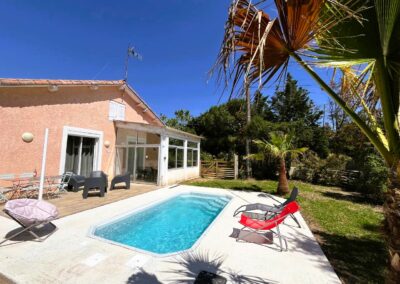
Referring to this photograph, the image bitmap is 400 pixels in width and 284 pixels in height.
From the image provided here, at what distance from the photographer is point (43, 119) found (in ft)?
35.4

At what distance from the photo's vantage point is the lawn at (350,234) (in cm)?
490

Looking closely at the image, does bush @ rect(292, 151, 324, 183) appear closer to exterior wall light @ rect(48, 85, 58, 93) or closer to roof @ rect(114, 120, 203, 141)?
roof @ rect(114, 120, 203, 141)

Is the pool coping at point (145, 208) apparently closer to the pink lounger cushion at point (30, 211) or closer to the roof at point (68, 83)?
the pink lounger cushion at point (30, 211)

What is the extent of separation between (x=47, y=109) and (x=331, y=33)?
41.6 feet

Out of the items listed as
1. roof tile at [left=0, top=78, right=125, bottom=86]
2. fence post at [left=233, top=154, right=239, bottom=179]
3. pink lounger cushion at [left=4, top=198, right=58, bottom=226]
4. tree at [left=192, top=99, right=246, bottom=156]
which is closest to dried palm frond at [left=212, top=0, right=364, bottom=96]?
pink lounger cushion at [left=4, top=198, right=58, bottom=226]

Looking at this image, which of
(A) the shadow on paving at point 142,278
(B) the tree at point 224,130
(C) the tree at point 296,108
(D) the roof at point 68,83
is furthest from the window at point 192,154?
(C) the tree at point 296,108

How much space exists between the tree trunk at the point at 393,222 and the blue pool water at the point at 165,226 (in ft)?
16.3

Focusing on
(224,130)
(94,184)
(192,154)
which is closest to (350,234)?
(94,184)

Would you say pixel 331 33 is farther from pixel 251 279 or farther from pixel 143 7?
→ pixel 143 7

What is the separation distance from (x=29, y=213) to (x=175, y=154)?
11981 mm

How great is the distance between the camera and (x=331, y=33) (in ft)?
7.70

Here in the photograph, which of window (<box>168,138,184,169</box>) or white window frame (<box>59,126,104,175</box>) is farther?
window (<box>168,138,184,169</box>)

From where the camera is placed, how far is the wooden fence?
2110cm

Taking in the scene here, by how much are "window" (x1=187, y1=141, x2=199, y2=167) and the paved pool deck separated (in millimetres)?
13557
